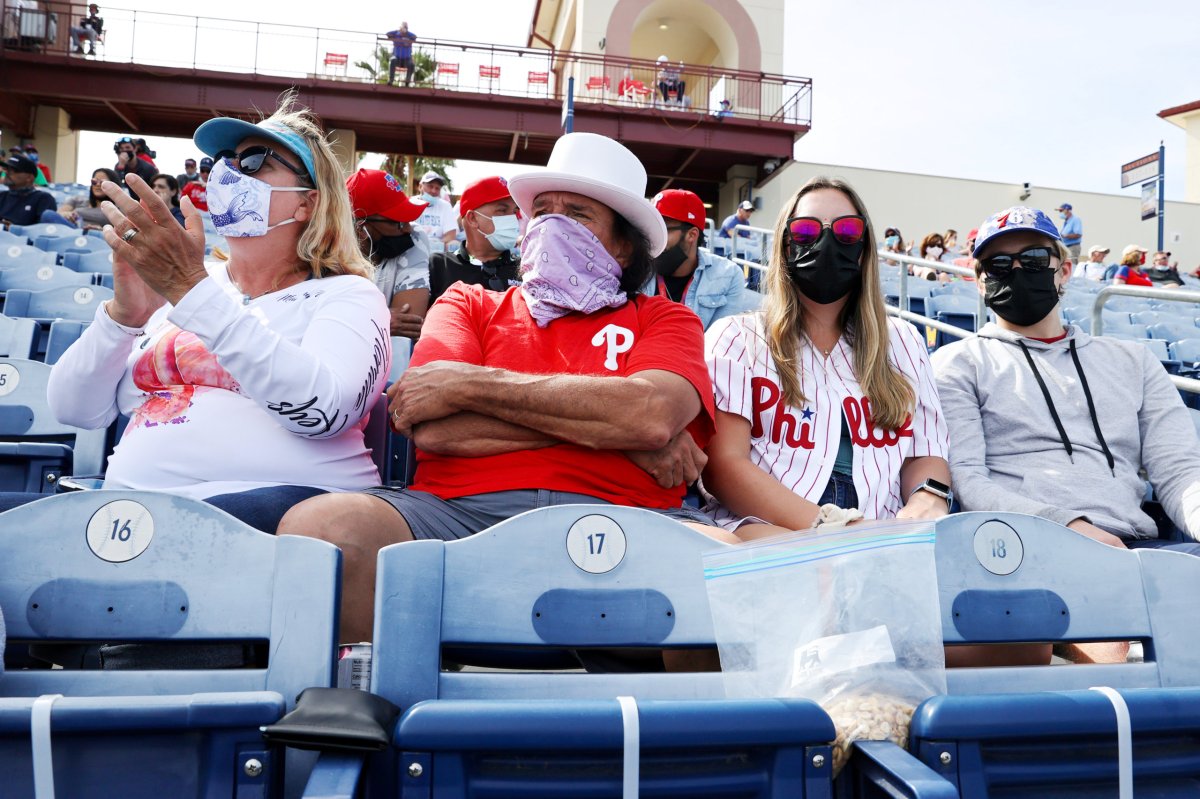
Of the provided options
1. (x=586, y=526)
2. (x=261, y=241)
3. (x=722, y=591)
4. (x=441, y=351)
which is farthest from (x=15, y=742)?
(x=261, y=241)

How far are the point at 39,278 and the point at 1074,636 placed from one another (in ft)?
20.2

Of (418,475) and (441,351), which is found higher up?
(441,351)

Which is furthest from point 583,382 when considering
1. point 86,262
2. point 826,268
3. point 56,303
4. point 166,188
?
point 166,188

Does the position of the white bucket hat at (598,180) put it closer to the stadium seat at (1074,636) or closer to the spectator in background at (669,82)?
the stadium seat at (1074,636)

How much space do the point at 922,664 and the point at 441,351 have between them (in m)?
1.26

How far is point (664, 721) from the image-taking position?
Answer: 1.03 m

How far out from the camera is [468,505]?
72.1 inches

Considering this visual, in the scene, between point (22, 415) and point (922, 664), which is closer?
point (922, 664)

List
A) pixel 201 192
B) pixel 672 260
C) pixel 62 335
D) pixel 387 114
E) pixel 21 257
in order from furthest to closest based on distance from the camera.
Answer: pixel 387 114, pixel 201 192, pixel 21 257, pixel 672 260, pixel 62 335

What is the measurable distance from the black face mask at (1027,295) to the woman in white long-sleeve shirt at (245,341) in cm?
180

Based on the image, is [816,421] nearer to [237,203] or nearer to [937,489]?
[937,489]

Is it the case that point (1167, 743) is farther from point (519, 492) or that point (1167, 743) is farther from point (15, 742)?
point (15, 742)

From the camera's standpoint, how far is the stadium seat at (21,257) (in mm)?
5973

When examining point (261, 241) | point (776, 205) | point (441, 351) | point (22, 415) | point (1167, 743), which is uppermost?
point (776, 205)
